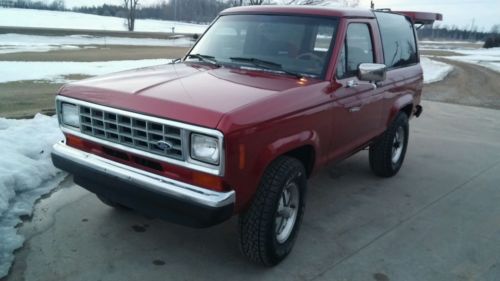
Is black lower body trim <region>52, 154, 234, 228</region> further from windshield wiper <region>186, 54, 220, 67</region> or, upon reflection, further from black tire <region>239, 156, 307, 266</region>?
windshield wiper <region>186, 54, 220, 67</region>

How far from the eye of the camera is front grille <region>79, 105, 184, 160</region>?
116 inches

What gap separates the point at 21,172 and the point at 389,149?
4141 millimetres

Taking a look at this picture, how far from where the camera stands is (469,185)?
5.64 m

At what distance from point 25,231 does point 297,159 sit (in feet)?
7.80

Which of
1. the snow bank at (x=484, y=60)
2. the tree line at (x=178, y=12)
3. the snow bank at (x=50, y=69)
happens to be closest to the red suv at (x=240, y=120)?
the snow bank at (x=50, y=69)

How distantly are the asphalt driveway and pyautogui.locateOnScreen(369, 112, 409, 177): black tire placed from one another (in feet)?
0.57

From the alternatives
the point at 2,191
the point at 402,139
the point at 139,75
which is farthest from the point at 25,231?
the point at 402,139

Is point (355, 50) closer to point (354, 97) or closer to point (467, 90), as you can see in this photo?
point (354, 97)

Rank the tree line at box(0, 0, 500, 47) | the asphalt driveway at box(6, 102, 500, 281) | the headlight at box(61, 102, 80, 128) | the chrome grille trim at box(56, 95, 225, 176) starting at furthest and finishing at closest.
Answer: the tree line at box(0, 0, 500, 47) → the headlight at box(61, 102, 80, 128) → the asphalt driveway at box(6, 102, 500, 281) → the chrome grille trim at box(56, 95, 225, 176)

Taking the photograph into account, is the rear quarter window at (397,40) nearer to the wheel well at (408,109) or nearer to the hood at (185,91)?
the wheel well at (408,109)

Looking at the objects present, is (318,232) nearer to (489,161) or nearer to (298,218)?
(298,218)

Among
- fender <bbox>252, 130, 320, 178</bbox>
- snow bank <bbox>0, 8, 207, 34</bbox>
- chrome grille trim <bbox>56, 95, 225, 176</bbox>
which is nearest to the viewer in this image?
chrome grille trim <bbox>56, 95, 225, 176</bbox>

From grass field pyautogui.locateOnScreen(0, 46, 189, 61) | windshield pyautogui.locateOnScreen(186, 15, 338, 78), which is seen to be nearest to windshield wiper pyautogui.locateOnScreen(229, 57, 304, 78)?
windshield pyautogui.locateOnScreen(186, 15, 338, 78)

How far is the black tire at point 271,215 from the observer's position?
3205 mm
